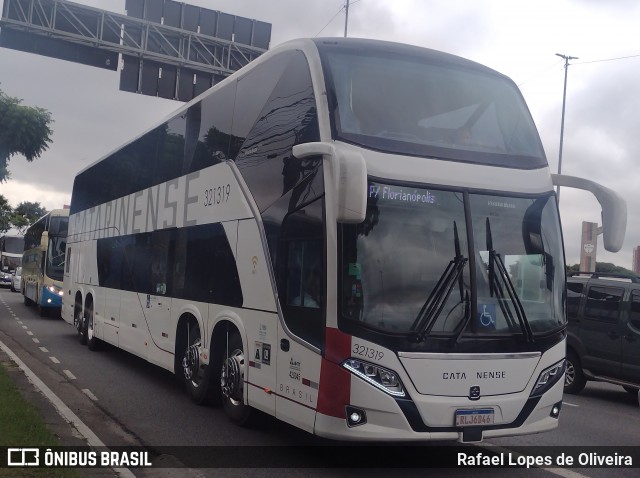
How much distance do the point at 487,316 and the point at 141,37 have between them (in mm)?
18329

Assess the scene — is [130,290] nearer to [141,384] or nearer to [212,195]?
A: [141,384]

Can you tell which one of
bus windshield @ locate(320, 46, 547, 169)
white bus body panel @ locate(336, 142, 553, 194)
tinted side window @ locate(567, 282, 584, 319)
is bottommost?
tinted side window @ locate(567, 282, 584, 319)

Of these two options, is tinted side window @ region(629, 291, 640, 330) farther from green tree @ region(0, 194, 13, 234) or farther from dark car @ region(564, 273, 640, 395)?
green tree @ region(0, 194, 13, 234)

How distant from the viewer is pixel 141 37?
74.0 ft

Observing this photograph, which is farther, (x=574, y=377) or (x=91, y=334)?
(x=91, y=334)

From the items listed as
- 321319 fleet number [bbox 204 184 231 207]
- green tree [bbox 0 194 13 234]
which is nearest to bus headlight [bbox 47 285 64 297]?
321319 fleet number [bbox 204 184 231 207]

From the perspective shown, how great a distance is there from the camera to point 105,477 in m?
6.67

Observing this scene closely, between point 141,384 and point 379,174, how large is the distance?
710 centimetres

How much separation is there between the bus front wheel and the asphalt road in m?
0.18

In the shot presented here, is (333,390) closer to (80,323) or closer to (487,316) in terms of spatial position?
(487,316)

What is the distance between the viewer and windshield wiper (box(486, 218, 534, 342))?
6.99 metres

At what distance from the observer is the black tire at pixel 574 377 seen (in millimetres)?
13523

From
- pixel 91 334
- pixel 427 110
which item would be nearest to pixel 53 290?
pixel 91 334

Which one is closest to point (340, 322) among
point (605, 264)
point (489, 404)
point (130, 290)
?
point (489, 404)
